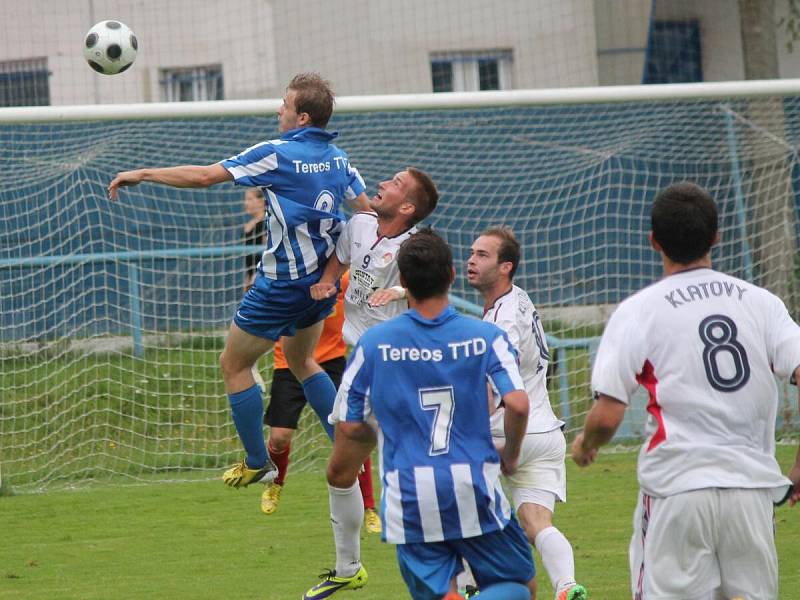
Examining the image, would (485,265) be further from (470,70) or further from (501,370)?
(470,70)

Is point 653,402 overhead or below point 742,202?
below

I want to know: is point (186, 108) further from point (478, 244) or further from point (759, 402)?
point (759, 402)

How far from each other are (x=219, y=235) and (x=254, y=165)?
7.63 meters

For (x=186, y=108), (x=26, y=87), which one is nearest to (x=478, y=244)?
(x=186, y=108)

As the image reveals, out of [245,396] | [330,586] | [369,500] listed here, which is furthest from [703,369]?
[369,500]

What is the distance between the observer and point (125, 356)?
37.9ft

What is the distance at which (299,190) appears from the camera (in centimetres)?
657

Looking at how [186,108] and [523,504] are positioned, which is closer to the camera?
[523,504]

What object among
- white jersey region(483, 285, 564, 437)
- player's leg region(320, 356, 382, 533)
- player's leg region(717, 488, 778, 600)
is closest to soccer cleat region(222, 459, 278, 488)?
player's leg region(320, 356, 382, 533)

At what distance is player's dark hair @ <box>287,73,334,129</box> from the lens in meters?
6.50

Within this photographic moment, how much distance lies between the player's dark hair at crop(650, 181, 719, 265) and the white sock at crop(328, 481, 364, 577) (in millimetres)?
2660

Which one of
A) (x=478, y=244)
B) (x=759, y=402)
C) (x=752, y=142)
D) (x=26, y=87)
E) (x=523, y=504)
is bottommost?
(x=523, y=504)

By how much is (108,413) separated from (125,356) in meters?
0.56

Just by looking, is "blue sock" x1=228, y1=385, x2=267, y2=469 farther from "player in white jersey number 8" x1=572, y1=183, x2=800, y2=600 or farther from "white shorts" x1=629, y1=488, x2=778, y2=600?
"white shorts" x1=629, y1=488, x2=778, y2=600
